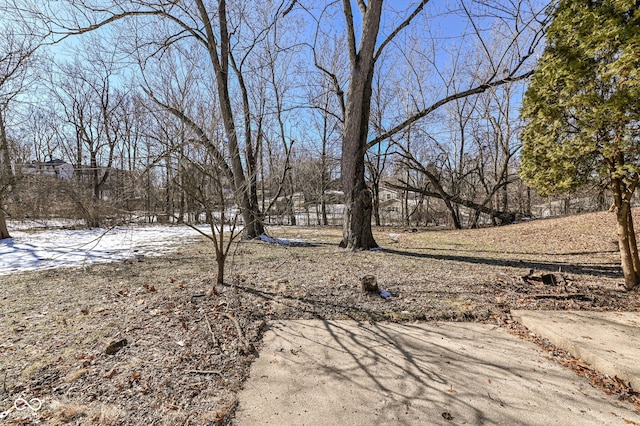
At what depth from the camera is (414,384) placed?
6.37 feet

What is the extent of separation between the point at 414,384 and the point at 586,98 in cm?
335

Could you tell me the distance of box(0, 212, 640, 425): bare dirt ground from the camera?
71.3 inches

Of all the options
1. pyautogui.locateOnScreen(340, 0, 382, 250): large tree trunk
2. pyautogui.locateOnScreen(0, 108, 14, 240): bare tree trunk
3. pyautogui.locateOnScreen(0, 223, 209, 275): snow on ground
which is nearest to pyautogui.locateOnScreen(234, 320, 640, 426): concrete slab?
pyautogui.locateOnScreen(340, 0, 382, 250): large tree trunk

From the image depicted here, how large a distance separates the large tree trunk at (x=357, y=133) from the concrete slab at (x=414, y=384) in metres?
3.60

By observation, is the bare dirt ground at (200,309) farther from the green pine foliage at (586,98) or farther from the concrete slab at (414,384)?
the green pine foliage at (586,98)

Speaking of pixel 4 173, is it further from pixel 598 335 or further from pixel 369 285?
pixel 598 335

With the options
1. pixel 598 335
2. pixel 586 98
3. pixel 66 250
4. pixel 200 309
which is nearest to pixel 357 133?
pixel 586 98

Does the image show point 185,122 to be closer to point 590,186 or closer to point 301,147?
point 590,186

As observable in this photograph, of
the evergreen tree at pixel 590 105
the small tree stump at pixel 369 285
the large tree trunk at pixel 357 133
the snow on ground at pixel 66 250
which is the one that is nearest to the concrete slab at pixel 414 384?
the small tree stump at pixel 369 285

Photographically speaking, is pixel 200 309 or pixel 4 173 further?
pixel 4 173

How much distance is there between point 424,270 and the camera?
469 centimetres

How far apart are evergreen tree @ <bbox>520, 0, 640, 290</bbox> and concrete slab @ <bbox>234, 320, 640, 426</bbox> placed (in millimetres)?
2239

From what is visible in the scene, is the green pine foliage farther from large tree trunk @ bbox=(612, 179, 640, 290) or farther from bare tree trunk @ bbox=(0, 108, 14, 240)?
bare tree trunk @ bbox=(0, 108, 14, 240)

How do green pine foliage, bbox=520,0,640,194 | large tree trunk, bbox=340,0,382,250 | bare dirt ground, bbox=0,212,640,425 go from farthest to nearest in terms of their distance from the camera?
large tree trunk, bbox=340,0,382,250 → green pine foliage, bbox=520,0,640,194 → bare dirt ground, bbox=0,212,640,425
